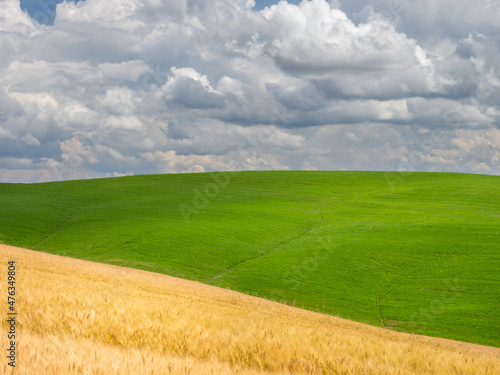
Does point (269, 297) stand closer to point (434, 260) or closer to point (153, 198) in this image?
point (434, 260)

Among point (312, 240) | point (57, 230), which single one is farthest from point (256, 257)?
point (57, 230)

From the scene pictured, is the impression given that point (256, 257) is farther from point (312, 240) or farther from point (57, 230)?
point (57, 230)

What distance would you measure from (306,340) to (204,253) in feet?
127

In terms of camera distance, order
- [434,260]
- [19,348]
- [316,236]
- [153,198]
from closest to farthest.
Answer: [19,348], [434,260], [316,236], [153,198]

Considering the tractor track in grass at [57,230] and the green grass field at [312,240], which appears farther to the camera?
the tractor track in grass at [57,230]

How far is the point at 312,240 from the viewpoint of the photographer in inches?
1988

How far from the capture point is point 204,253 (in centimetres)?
4606

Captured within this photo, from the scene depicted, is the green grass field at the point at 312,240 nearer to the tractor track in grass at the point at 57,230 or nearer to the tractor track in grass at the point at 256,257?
the tractor track in grass at the point at 256,257

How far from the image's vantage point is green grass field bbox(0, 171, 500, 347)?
118 feet

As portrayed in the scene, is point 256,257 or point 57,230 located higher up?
point 57,230

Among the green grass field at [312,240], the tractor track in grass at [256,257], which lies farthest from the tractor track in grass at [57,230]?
the tractor track in grass at [256,257]

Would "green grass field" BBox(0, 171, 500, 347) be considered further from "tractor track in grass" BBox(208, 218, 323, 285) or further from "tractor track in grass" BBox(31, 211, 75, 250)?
"tractor track in grass" BBox(31, 211, 75, 250)

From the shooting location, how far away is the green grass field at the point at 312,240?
3597 centimetres

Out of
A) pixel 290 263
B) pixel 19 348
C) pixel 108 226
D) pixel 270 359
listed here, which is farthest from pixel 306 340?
pixel 108 226
